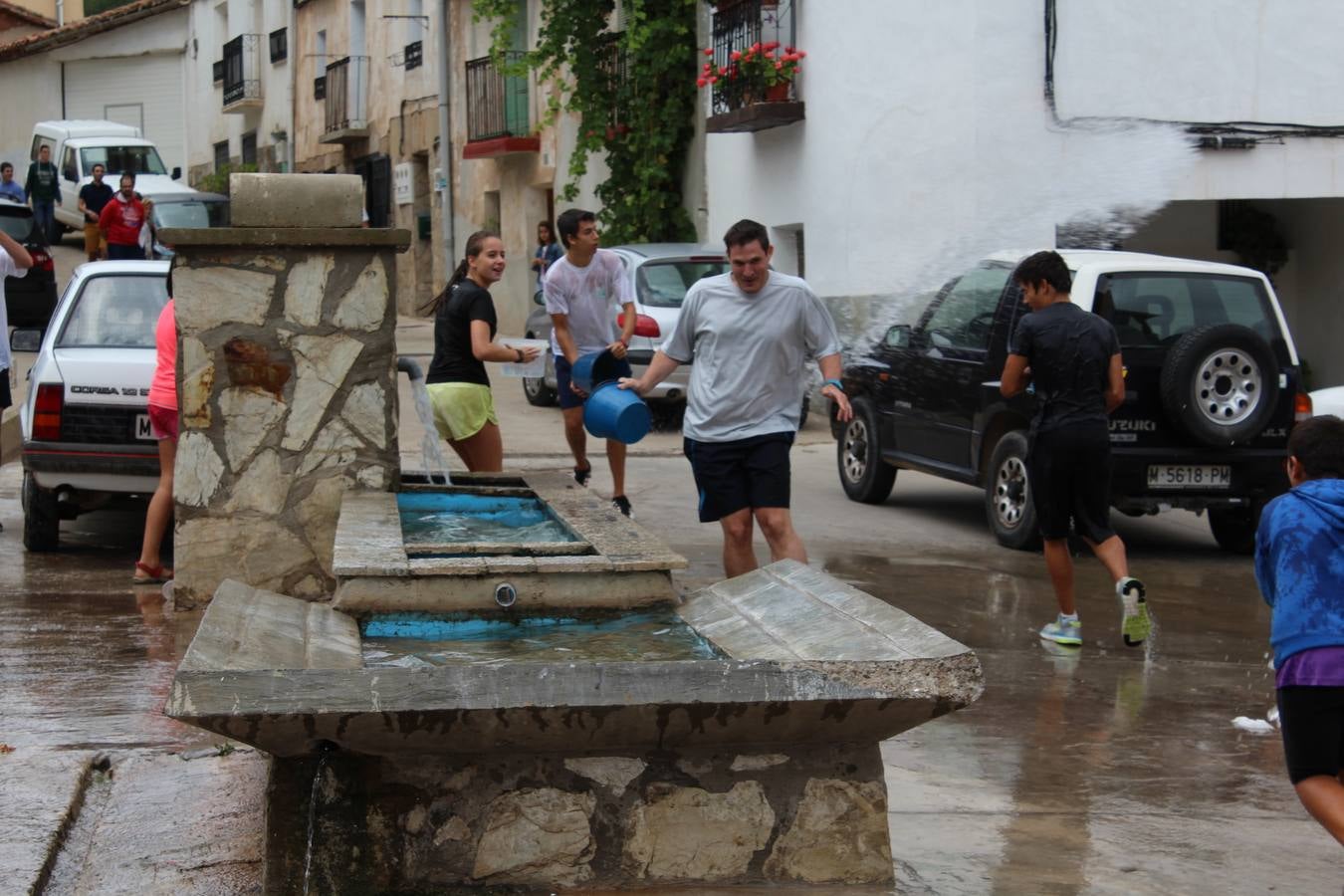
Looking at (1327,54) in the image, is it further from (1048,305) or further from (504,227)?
(504,227)

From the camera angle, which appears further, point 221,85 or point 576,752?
point 221,85

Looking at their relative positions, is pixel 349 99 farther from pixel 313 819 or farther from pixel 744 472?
pixel 313 819

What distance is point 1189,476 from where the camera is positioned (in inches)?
401

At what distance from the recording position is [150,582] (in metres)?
8.50

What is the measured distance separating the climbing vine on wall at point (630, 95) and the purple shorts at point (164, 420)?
14.4 m

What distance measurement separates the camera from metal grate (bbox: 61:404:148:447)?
9102mm

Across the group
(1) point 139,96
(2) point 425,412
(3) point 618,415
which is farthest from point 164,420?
(1) point 139,96

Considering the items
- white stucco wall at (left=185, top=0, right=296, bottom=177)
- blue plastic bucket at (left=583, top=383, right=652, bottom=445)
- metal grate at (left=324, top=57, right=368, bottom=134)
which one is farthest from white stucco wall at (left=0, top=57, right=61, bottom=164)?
blue plastic bucket at (left=583, top=383, right=652, bottom=445)

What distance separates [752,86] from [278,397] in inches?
510

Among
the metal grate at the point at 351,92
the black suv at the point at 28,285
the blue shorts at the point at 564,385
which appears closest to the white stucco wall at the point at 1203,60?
the blue shorts at the point at 564,385

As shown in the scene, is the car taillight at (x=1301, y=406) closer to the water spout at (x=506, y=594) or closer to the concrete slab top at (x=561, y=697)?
the water spout at (x=506, y=594)

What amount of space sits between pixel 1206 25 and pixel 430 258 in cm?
1869

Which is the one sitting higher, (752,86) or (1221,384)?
(752,86)

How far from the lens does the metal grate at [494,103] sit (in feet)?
89.4
